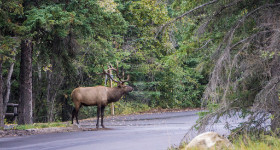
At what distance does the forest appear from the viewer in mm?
10094

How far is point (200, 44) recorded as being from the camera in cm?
1198

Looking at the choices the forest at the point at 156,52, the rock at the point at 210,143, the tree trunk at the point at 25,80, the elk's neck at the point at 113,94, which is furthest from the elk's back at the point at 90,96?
the rock at the point at 210,143

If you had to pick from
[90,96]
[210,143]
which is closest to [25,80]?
[90,96]

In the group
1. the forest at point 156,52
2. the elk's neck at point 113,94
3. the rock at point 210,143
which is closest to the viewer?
the rock at point 210,143

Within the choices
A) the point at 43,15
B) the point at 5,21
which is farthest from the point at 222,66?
the point at 5,21

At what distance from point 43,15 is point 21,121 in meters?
6.21

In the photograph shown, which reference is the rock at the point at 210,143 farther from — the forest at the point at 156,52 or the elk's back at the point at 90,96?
the elk's back at the point at 90,96

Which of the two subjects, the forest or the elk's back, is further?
the elk's back

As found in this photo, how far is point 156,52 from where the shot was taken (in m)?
31.1

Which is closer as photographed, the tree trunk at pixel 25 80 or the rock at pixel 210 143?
the rock at pixel 210 143

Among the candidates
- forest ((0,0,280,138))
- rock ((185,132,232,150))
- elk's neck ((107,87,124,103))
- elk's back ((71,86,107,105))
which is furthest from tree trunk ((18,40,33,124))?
rock ((185,132,232,150))

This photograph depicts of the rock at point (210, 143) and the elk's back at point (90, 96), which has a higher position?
the elk's back at point (90, 96)

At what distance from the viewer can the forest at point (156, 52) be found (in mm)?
10094

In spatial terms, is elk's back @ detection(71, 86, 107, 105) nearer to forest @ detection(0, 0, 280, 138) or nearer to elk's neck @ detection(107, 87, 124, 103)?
elk's neck @ detection(107, 87, 124, 103)
